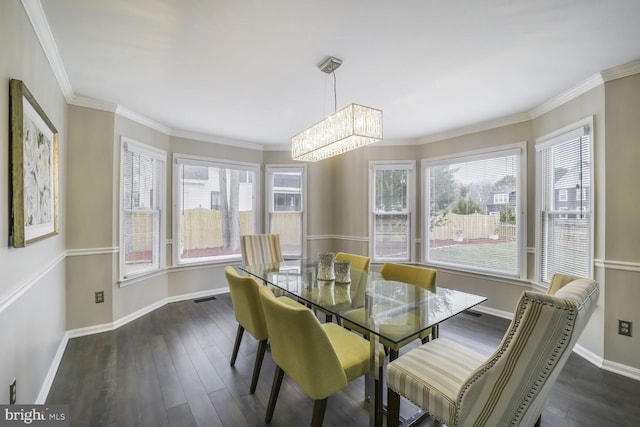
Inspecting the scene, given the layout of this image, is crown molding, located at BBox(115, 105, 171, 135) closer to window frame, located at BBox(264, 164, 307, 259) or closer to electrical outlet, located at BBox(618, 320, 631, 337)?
window frame, located at BBox(264, 164, 307, 259)

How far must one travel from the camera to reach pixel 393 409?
4.85 ft

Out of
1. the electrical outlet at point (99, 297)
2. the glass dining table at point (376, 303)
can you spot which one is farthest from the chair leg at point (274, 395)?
the electrical outlet at point (99, 297)

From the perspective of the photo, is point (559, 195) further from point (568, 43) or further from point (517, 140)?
point (568, 43)

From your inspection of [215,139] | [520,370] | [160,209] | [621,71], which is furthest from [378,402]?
[215,139]

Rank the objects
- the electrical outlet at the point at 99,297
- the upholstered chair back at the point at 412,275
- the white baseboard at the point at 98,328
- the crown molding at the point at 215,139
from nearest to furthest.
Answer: the white baseboard at the point at 98,328 → the upholstered chair back at the point at 412,275 → the electrical outlet at the point at 99,297 → the crown molding at the point at 215,139

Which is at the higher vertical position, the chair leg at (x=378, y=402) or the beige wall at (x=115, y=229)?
the beige wall at (x=115, y=229)

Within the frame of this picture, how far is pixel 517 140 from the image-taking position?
341 cm

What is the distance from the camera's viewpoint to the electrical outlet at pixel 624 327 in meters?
2.27

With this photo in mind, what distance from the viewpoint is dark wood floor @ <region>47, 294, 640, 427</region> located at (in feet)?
5.82

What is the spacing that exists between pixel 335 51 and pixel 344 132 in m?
0.61

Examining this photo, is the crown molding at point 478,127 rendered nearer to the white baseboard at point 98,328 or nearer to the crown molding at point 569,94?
the crown molding at point 569,94

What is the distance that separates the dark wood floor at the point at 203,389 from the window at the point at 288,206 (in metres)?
2.07

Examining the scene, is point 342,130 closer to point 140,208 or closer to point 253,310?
point 253,310

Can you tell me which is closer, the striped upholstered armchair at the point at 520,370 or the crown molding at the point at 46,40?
the striped upholstered armchair at the point at 520,370
